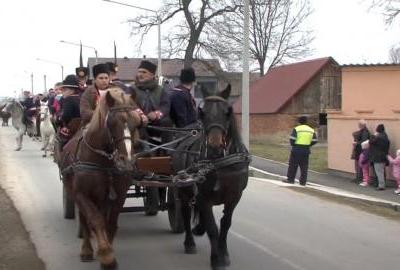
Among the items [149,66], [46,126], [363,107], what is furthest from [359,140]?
[149,66]

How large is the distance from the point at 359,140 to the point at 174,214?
11453 mm

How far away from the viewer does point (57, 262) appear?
768 centimetres

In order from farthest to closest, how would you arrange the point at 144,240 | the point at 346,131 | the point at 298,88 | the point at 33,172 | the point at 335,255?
1. the point at 298,88
2. the point at 346,131
3. the point at 33,172
4. the point at 144,240
5. the point at 335,255

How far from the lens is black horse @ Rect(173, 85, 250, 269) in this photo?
687cm

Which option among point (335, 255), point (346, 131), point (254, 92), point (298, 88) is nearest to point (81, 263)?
point (335, 255)

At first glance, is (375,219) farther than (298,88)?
No

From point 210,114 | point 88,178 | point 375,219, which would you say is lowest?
point 375,219

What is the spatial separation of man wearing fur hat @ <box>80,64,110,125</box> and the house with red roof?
30.9m

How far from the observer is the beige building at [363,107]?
20.2 metres

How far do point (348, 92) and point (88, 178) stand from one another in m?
16.7

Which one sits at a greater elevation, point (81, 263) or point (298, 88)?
point (298, 88)

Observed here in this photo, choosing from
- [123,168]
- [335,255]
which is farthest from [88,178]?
[335,255]

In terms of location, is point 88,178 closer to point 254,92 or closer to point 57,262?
point 57,262

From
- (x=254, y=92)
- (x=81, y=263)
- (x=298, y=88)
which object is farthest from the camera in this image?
(x=254, y=92)
